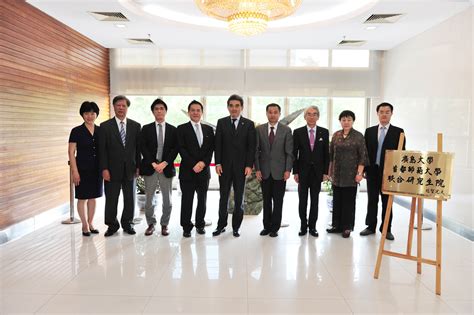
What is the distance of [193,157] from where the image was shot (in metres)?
4.09

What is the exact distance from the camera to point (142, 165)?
4168mm

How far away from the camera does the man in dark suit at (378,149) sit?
13.6 feet

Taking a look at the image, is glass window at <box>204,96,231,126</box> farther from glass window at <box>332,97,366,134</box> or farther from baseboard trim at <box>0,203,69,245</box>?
baseboard trim at <box>0,203,69,245</box>

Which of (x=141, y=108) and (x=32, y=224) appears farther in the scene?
(x=141, y=108)

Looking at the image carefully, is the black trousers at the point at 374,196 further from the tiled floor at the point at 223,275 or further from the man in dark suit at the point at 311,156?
the man in dark suit at the point at 311,156

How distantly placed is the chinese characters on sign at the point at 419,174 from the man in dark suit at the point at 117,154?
2.67m

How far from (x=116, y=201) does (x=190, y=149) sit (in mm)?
1053

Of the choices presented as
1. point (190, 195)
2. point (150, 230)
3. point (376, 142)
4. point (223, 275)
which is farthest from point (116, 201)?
point (376, 142)

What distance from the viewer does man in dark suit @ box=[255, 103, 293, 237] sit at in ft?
13.6

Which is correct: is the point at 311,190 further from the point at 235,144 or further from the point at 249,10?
the point at 249,10

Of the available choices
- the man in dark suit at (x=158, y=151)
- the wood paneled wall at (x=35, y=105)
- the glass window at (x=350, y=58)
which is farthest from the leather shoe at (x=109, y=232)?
the glass window at (x=350, y=58)

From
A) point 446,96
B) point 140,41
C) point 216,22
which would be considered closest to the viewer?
point 446,96

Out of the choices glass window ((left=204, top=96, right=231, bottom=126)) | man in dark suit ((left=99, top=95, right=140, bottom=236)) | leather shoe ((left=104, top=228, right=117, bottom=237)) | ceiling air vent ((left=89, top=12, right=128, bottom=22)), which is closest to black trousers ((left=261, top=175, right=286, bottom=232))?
man in dark suit ((left=99, top=95, right=140, bottom=236))

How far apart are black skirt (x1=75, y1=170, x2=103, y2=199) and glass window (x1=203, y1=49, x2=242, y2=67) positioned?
436 centimetres
